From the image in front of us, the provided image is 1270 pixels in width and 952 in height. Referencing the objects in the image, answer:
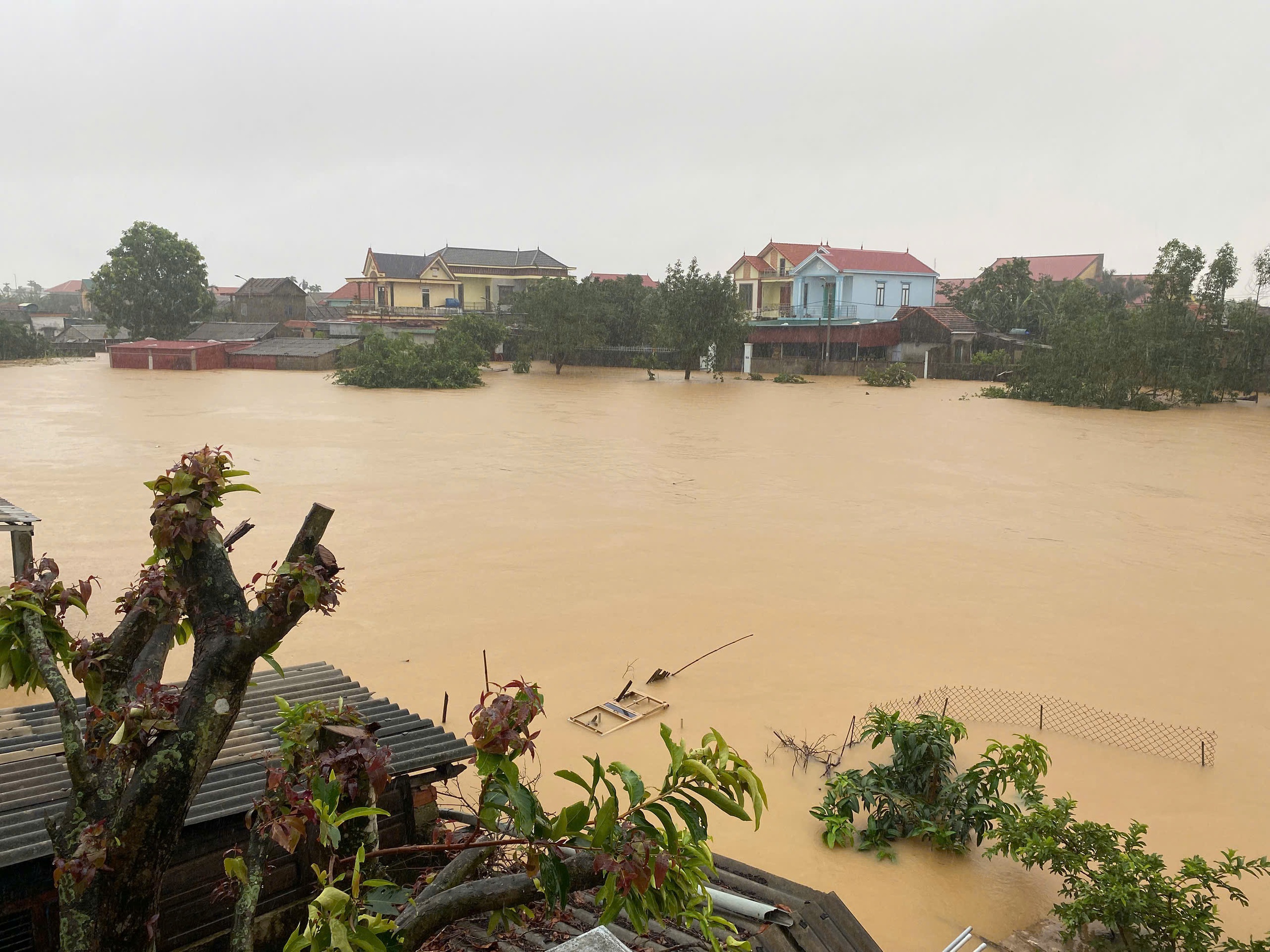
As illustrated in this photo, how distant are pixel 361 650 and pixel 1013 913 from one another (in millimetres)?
6663

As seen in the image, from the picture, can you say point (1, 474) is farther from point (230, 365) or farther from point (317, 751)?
point (230, 365)

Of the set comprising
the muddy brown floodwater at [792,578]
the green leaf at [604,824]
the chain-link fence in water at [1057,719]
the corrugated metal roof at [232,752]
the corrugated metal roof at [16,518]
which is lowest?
the chain-link fence in water at [1057,719]

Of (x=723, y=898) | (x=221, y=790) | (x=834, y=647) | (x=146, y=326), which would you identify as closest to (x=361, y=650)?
(x=834, y=647)

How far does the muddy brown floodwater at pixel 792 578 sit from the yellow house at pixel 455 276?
3575 centimetres

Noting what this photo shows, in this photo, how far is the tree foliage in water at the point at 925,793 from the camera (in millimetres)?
6531

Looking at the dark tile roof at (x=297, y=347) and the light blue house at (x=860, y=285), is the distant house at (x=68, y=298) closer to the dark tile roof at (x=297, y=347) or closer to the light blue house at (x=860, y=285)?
the dark tile roof at (x=297, y=347)

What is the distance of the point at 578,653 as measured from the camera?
10.0 metres

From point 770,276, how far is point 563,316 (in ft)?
48.1

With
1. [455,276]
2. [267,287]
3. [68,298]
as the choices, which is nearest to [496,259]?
[455,276]

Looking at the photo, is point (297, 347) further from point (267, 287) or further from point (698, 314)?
point (698, 314)

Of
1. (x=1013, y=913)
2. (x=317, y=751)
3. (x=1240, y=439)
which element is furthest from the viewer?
(x=1240, y=439)

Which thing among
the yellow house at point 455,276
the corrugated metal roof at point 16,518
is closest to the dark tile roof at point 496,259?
the yellow house at point 455,276

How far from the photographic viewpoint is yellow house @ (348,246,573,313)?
6103cm

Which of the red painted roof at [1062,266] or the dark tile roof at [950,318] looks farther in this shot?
the red painted roof at [1062,266]
